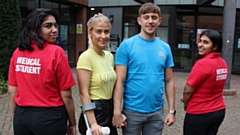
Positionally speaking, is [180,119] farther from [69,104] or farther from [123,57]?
[69,104]

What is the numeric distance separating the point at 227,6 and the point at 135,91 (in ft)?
21.2

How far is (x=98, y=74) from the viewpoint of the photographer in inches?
87.0

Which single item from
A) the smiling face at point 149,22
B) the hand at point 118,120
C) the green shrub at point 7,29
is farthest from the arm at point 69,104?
the green shrub at point 7,29

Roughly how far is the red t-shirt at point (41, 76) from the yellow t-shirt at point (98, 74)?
0.19 metres

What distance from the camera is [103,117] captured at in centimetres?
229

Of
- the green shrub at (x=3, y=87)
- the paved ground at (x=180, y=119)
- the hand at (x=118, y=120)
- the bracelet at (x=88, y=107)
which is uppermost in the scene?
the bracelet at (x=88, y=107)

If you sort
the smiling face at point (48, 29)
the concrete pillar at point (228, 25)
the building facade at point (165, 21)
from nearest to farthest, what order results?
1. the smiling face at point (48, 29)
2. the concrete pillar at point (228, 25)
3. the building facade at point (165, 21)

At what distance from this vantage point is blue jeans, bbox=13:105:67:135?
2020 millimetres

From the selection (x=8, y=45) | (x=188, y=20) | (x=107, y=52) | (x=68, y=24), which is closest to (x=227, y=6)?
(x=188, y=20)

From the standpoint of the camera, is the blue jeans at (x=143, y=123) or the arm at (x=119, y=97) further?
the blue jeans at (x=143, y=123)

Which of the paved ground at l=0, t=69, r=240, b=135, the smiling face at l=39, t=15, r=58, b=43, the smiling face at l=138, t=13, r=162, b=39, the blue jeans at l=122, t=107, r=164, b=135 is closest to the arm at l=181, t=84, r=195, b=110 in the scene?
the blue jeans at l=122, t=107, r=164, b=135

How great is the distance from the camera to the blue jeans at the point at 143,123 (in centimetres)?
240

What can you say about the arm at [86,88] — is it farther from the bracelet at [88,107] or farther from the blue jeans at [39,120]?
the blue jeans at [39,120]

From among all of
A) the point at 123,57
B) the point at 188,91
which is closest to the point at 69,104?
the point at 123,57
